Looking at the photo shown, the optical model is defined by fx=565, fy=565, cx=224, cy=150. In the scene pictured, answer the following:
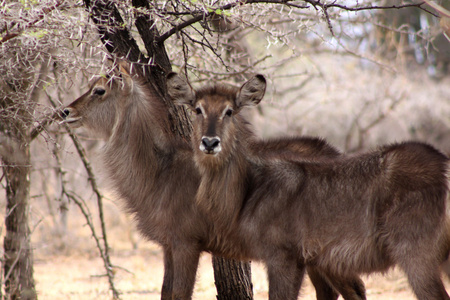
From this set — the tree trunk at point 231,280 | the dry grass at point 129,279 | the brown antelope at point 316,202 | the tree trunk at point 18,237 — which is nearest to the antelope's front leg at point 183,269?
the brown antelope at point 316,202

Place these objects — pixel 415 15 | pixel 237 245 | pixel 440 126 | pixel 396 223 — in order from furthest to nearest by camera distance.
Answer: pixel 415 15 → pixel 440 126 → pixel 237 245 → pixel 396 223

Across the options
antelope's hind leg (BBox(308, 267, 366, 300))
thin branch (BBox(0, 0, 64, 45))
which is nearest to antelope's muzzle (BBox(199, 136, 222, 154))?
thin branch (BBox(0, 0, 64, 45))

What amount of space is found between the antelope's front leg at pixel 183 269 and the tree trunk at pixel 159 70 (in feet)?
4.64

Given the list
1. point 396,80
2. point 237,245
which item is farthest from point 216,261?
point 396,80

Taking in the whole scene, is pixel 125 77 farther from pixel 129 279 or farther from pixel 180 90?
pixel 129 279

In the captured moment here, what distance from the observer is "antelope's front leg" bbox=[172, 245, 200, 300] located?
590 centimetres

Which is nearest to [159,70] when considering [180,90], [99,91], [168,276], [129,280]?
[99,91]

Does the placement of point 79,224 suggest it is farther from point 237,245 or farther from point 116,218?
point 237,245

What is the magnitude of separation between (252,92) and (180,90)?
77cm

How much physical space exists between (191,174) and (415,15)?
25.1 meters

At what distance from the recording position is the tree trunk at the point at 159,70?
673 cm

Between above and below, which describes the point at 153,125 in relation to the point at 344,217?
above

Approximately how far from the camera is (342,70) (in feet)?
72.3

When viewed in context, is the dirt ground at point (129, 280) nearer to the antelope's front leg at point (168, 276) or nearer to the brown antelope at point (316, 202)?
the brown antelope at point (316, 202)
